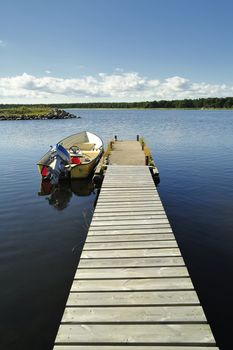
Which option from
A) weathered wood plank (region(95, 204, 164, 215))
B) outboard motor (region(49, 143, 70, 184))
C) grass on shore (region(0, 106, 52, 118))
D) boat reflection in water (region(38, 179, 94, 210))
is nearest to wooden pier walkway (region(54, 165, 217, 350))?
weathered wood plank (region(95, 204, 164, 215))

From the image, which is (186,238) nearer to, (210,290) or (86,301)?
(210,290)

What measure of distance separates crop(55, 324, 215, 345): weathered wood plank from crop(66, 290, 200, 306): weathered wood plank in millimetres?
469

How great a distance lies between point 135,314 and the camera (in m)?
4.40

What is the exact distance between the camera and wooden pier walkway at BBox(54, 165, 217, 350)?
3.95m

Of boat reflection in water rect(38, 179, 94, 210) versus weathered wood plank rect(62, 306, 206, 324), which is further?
boat reflection in water rect(38, 179, 94, 210)

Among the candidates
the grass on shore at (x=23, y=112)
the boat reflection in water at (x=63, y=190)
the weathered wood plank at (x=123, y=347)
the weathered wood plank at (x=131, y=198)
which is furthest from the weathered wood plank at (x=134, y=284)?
the grass on shore at (x=23, y=112)

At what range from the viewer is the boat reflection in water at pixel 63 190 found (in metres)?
14.0

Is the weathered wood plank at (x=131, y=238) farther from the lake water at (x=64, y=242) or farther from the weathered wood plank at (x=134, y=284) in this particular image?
the weathered wood plank at (x=134, y=284)

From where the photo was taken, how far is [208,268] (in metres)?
8.05

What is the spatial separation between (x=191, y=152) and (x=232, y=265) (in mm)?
18276

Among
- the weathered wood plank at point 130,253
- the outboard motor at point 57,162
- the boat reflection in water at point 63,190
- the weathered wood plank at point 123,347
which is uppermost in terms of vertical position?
the weathered wood plank at point 123,347

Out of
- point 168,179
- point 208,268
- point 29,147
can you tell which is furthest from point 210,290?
point 29,147

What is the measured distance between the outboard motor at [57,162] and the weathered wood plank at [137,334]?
1223 centimetres

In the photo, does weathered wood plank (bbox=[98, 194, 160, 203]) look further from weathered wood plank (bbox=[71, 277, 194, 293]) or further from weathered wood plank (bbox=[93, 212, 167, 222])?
weathered wood plank (bbox=[71, 277, 194, 293])
